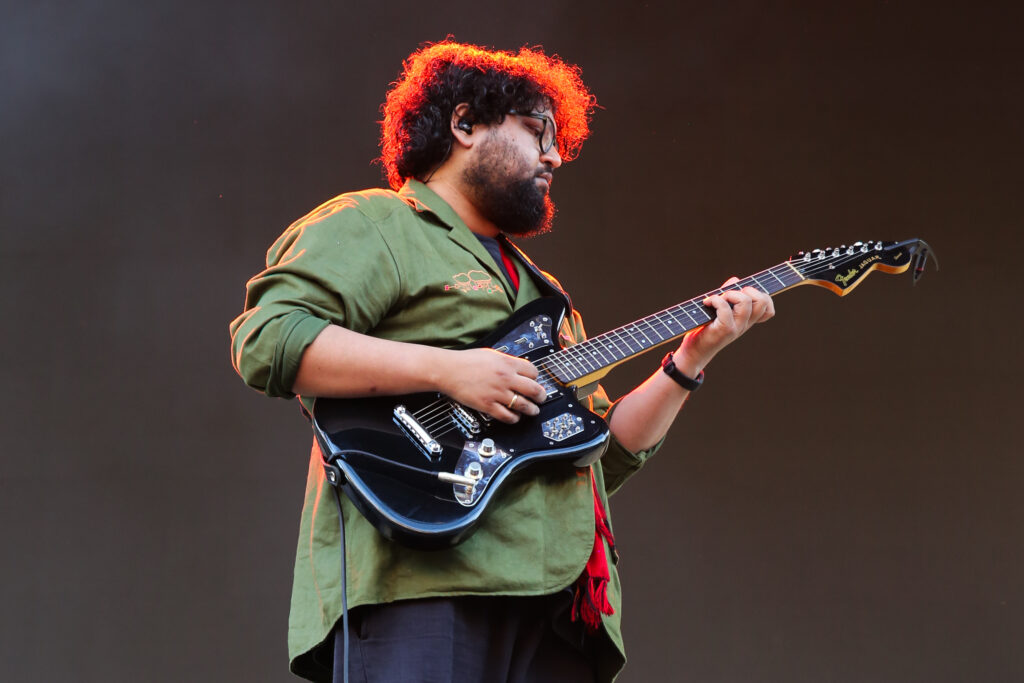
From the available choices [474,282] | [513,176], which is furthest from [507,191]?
[474,282]

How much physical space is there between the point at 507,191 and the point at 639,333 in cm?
34

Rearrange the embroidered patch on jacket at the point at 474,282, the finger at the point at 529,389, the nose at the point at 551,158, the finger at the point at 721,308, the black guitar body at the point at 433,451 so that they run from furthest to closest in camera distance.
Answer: the nose at the point at 551,158 < the finger at the point at 721,308 < the embroidered patch on jacket at the point at 474,282 < the finger at the point at 529,389 < the black guitar body at the point at 433,451

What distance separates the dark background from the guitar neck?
1.20 meters

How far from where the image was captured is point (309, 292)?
132 centimetres

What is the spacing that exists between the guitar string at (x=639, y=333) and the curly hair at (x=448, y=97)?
17.9 inches

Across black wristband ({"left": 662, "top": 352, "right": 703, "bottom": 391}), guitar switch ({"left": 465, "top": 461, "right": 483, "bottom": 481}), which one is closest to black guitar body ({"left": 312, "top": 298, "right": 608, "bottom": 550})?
guitar switch ({"left": 465, "top": 461, "right": 483, "bottom": 481})

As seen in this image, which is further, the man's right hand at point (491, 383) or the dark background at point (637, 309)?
the dark background at point (637, 309)

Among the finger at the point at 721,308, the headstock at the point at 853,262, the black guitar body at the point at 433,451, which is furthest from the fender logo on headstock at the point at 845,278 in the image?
the black guitar body at the point at 433,451

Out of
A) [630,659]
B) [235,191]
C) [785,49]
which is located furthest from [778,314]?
[235,191]

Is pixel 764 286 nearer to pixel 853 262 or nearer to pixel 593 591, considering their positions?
pixel 853 262

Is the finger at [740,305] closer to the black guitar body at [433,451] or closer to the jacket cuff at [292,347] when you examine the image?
the black guitar body at [433,451]

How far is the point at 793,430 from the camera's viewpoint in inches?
115

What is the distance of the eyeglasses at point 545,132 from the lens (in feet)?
5.76

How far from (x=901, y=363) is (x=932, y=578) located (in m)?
0.62
